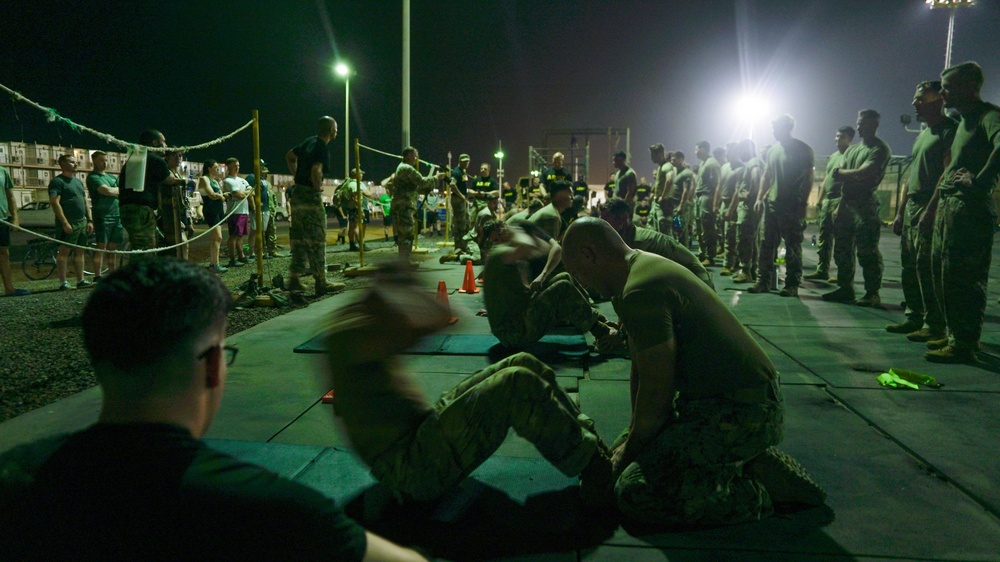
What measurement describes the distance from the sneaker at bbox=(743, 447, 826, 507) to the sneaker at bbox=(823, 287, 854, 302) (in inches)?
260

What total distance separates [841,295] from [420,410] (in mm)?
7774

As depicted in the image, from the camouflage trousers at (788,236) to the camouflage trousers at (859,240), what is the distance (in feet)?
1.60

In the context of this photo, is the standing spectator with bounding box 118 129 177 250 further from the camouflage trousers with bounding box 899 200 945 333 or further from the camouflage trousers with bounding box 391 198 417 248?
the camouflage trousers with bounding box 899 200 945 333

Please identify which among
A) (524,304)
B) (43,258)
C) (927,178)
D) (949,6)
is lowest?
(524,304)

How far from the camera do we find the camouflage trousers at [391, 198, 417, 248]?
11320 mm

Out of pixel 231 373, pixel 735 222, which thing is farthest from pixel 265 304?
pixel 735 222

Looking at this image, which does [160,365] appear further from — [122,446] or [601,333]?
[601,333]

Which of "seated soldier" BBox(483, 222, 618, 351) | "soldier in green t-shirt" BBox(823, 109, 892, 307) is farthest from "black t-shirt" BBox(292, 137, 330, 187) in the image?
"soldier in green t-shirt" BBox(823, 109, 892, 307)

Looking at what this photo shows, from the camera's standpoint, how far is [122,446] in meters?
0.98

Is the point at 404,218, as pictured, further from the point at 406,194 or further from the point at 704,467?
the point at 704,467

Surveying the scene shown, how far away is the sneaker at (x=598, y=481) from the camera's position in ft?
8.96

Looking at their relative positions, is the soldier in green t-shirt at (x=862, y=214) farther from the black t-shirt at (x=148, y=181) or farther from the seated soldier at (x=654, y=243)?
the black t-shirt at (x=148, y=181)

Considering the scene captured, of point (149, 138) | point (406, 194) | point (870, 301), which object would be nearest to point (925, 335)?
point (870, 301)

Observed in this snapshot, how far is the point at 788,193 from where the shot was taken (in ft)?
28.3
